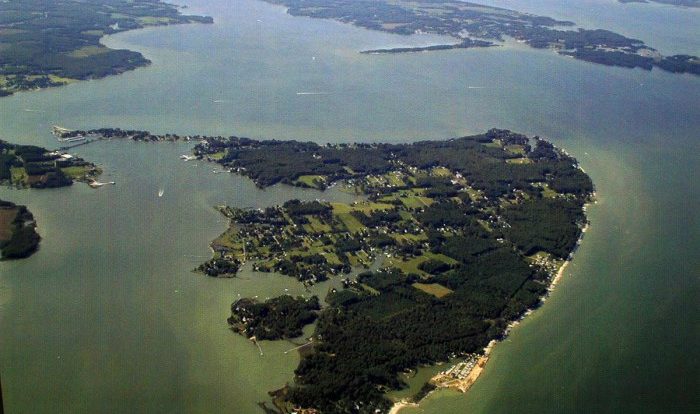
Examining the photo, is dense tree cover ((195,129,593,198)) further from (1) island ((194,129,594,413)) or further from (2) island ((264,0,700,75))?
(2) island ((264,0,700,75))

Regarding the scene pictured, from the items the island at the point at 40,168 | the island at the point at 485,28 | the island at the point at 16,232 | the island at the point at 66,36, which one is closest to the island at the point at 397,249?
the island at the point at 40,168

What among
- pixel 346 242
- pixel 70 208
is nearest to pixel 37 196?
pixel 70 208

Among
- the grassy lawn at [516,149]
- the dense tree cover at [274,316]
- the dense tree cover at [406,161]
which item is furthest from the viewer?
the grassy lawn at [516,149]

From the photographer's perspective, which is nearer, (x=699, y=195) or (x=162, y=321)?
(x=162, y=321)

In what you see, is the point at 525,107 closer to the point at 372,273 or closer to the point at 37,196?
the point at 372,273

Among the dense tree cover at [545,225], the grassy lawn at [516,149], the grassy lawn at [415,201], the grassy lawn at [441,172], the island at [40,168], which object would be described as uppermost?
the grassy lawn at [516,149]

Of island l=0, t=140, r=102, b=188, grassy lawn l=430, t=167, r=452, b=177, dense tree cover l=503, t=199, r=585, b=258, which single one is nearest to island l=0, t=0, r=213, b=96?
island l=0, t=140, r=102, b=188

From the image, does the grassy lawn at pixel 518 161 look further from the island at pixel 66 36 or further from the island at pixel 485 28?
the island at pixel 66 36

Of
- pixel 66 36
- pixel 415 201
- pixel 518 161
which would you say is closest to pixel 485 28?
pixel 518 161

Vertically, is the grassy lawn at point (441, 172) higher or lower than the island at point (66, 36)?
lower
